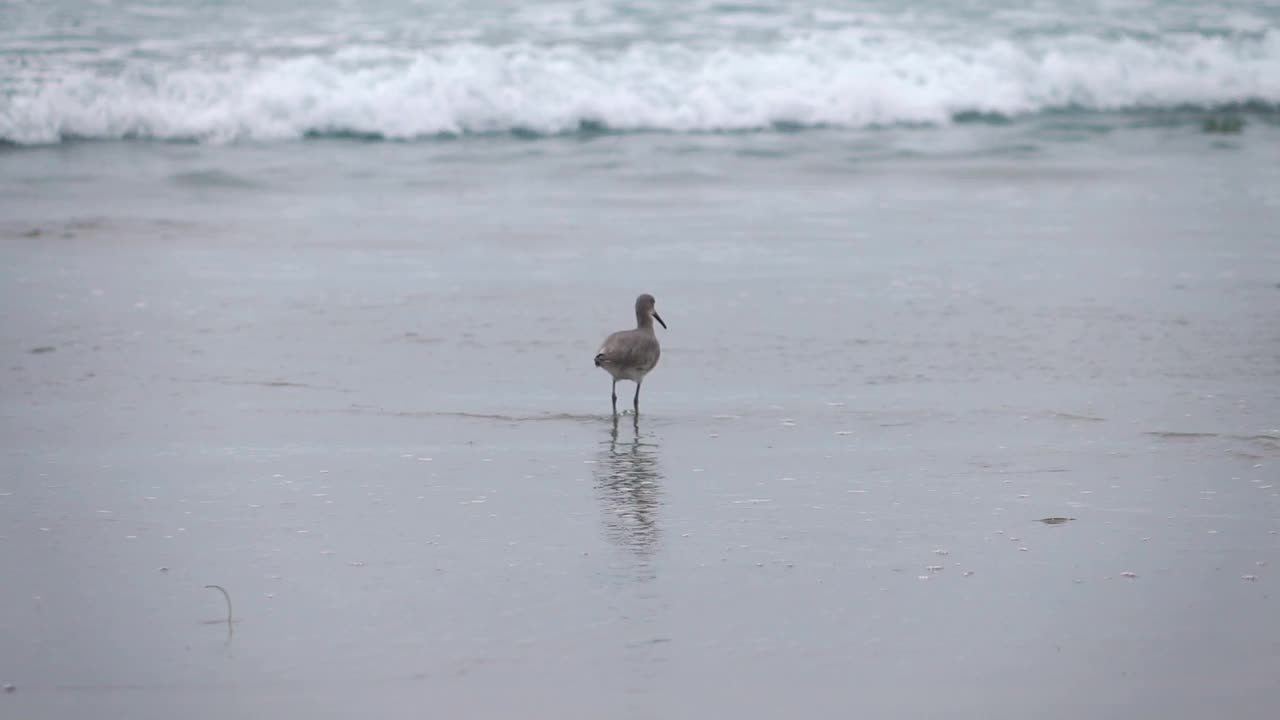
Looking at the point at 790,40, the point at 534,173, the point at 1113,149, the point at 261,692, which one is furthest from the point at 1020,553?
the point at 790,40

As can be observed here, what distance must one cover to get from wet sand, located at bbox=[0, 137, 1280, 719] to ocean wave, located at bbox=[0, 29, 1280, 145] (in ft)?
25.7

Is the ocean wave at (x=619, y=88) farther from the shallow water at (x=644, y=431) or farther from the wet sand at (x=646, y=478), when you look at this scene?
the wet sand at (x=646, y=478)

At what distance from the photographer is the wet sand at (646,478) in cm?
461

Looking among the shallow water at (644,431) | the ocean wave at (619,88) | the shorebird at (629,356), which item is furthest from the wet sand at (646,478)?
the ocean wave at (619,88)

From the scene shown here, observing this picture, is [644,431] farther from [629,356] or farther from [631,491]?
[631,491]

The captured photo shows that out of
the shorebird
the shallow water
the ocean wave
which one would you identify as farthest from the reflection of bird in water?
the ocean wave

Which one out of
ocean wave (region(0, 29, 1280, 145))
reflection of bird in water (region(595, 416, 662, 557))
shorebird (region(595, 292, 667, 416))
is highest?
ocean wave (region(0, 29, 1280, 145))

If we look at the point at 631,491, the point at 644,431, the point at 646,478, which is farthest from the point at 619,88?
the point at 631,491

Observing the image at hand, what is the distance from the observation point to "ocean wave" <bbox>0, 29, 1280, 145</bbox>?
67.2ft

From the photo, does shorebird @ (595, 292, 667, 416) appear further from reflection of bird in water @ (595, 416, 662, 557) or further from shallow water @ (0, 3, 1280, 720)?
reflection of bird in water @ (595, 416, 662, 557)

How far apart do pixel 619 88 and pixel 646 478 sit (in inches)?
616

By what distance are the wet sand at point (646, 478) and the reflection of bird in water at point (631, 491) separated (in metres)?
0.02

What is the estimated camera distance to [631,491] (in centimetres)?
652

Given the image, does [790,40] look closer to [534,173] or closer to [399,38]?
[399,38]
